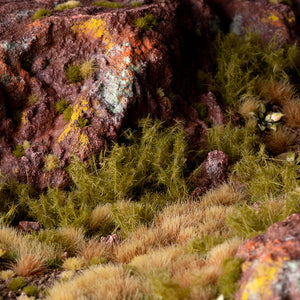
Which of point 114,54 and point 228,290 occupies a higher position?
point 114,54

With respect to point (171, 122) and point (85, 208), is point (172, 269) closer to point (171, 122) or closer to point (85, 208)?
point (85, 208)

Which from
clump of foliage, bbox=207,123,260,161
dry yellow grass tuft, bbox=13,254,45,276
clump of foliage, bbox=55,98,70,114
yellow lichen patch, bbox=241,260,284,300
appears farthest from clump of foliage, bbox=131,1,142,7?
yellow lichen patch, bbox=241,260,284,300

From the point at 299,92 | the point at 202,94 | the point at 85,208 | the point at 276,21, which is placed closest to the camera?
the point at 85,208

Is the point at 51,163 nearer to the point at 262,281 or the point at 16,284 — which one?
the point at 16,284

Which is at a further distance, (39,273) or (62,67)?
(62,67)

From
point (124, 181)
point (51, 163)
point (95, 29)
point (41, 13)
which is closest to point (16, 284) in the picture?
point (124, 181)

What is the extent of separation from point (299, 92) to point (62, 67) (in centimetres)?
419

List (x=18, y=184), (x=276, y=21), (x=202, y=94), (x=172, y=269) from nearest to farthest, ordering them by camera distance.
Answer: (x=172, y=269) < (x=18, y=184) < (x=202, y=94) < (x=276, y=21)

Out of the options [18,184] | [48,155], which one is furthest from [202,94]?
[18,184]

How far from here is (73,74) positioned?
18.1 feet

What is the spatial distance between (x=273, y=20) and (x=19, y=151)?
5527 millimetres

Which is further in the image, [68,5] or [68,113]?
[68,5]

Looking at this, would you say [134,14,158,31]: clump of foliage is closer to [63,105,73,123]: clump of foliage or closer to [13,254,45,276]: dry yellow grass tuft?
[63,105,73,123]: clump of foliage

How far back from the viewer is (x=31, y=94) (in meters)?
5.49
